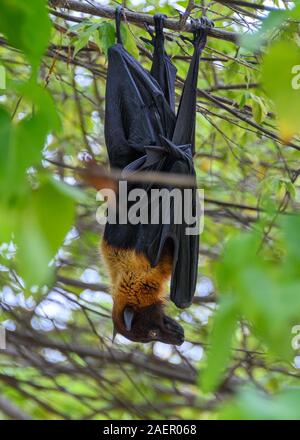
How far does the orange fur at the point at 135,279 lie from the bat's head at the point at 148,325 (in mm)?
64

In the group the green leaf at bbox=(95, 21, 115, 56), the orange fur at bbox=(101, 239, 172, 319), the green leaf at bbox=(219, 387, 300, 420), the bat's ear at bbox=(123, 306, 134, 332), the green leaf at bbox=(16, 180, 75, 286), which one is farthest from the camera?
the orange fur at bbox=(101, 239, 172, 319)

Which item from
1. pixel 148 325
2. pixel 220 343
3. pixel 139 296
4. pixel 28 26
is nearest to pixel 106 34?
pixel 139 296

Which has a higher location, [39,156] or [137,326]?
[137,326]

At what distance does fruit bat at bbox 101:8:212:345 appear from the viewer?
5.86 metres

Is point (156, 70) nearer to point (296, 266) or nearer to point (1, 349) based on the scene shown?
point (1, 349)

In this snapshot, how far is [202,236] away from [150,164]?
3954 millimetres

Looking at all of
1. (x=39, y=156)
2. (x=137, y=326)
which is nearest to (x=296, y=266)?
(x=39, y=156)

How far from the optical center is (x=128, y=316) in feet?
22.3

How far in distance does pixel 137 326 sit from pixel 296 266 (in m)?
5.20

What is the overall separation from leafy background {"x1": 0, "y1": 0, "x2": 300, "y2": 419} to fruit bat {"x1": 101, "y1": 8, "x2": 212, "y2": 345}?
0.24m

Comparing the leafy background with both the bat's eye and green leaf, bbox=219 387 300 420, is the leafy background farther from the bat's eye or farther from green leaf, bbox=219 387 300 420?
the bat's eye

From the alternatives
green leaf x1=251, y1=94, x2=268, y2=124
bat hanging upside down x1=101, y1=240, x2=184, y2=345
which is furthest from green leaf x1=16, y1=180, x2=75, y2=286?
bat hanging upside down x1=101, y1=240, x2=184, y2=345

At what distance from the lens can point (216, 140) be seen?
30.5 ft
